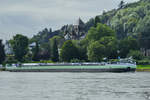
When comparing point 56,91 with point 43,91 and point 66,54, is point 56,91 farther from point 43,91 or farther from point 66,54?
point 66,54

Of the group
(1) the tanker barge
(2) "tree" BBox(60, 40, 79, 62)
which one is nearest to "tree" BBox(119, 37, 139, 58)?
(2) "tree" BBox(60, 40, 79, 62)

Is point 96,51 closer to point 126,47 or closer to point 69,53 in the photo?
point 69,53

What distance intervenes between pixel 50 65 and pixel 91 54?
21951 mm

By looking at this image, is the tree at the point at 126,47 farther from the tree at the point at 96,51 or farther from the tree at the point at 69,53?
the tree at the point at 96,51

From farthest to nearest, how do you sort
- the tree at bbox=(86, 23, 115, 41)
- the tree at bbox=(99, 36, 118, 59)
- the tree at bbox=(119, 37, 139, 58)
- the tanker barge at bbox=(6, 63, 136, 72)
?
the tree at bbox=(119, 37, 139, 58) → the tree at bbox=(86, 23, 115, 41) → the tree at bbox=(99, 36, 118, 59) → the tanker barge at bbox=(6, 63, 136, 72)

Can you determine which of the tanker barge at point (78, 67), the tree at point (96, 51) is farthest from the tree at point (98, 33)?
the tanker barge at point (78, 67)

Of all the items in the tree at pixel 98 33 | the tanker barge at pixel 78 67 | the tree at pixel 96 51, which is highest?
the tree at pixel 98 33

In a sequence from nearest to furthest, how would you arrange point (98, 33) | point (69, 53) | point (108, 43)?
point (108, 43) < point (98, 33) < point (69, 53)

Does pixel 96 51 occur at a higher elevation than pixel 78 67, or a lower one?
higher

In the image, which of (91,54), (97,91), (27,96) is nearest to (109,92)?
(97,91)

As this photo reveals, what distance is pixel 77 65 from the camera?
137 m

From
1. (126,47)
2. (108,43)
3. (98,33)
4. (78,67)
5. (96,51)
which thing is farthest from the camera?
(126,47)

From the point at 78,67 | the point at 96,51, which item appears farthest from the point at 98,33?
the point at 78,67

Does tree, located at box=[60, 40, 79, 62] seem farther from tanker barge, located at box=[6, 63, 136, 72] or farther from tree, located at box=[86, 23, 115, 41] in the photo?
tanker barge, located at box=[6, 63, 136, 72]
